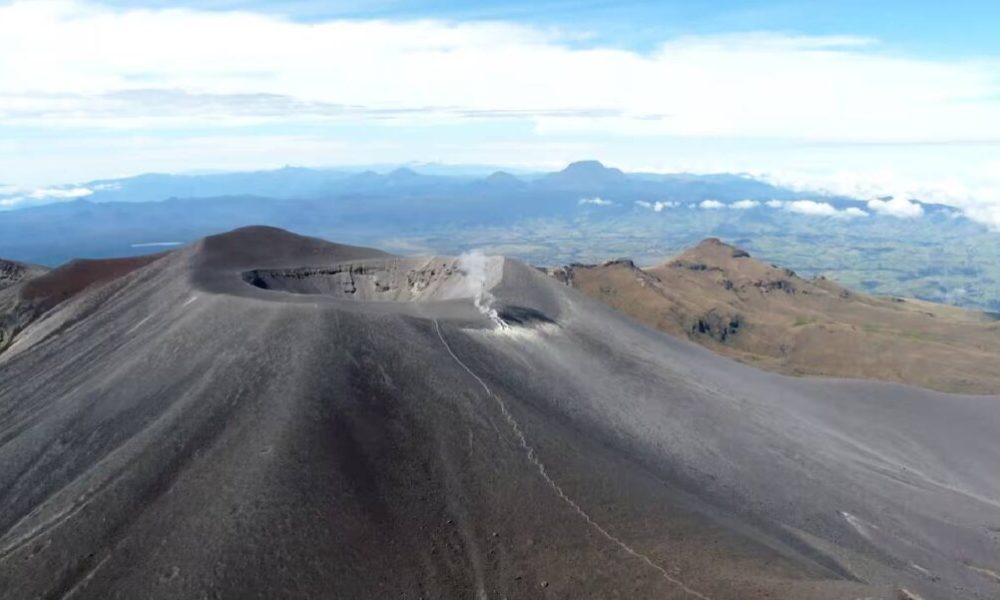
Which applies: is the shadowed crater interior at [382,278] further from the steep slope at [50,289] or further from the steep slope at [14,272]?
the steep slope at [14,272]

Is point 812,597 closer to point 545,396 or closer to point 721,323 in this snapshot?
point 545,396

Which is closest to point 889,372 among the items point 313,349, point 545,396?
point 545,396

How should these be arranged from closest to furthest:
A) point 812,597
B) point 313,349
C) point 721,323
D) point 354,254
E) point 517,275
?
point 812,597, point 313,349, point 517,275, point 354,254, point 721,323

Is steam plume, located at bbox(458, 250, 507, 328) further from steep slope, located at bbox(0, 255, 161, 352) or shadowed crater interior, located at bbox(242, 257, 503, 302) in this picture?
steep slope, located at bbox(0, 255, 161, 352)

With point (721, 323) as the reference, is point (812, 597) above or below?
above

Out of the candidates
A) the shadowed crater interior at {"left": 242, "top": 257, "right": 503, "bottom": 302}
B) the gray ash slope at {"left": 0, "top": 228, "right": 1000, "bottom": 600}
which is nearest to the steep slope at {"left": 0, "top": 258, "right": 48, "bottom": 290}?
the gray ash slope at {"left": 0, "top": 228, "right": 1000, "bottom": 600}

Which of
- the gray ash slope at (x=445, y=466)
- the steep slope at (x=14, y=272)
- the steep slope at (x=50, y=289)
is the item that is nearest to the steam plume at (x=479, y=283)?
the gray ash slope at (x=445, y=466)
